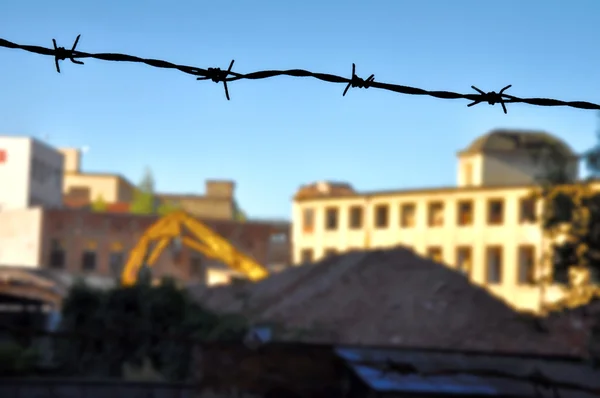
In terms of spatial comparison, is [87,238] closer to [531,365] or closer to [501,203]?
[501,203]

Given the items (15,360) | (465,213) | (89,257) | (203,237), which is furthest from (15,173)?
(15,360)

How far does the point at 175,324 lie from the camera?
3856 cm

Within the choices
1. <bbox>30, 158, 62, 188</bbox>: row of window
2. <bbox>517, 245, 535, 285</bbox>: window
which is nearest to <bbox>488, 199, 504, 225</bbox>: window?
<bbox>517, 245, 535, 285</bbox>: window

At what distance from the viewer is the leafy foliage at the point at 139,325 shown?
3384cm

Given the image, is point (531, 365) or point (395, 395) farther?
point (531, 365)

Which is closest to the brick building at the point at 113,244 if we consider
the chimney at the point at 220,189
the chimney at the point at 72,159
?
the chimney at the point at 220,189

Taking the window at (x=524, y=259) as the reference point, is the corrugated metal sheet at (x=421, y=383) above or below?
below

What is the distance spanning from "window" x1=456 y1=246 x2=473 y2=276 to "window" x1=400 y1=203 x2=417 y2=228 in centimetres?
446

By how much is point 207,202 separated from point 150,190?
20704mm

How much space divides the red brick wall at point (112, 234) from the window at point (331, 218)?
14.0 feet

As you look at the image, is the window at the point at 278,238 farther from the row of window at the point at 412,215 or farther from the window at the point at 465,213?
the window at the point at 465,213

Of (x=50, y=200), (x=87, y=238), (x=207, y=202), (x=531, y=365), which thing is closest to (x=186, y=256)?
(x=87, y=238)

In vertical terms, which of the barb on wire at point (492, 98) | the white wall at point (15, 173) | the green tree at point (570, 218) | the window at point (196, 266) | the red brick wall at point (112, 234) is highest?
the white wall at point (15, 173)

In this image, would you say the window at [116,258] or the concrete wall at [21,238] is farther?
the window at [116,258]
